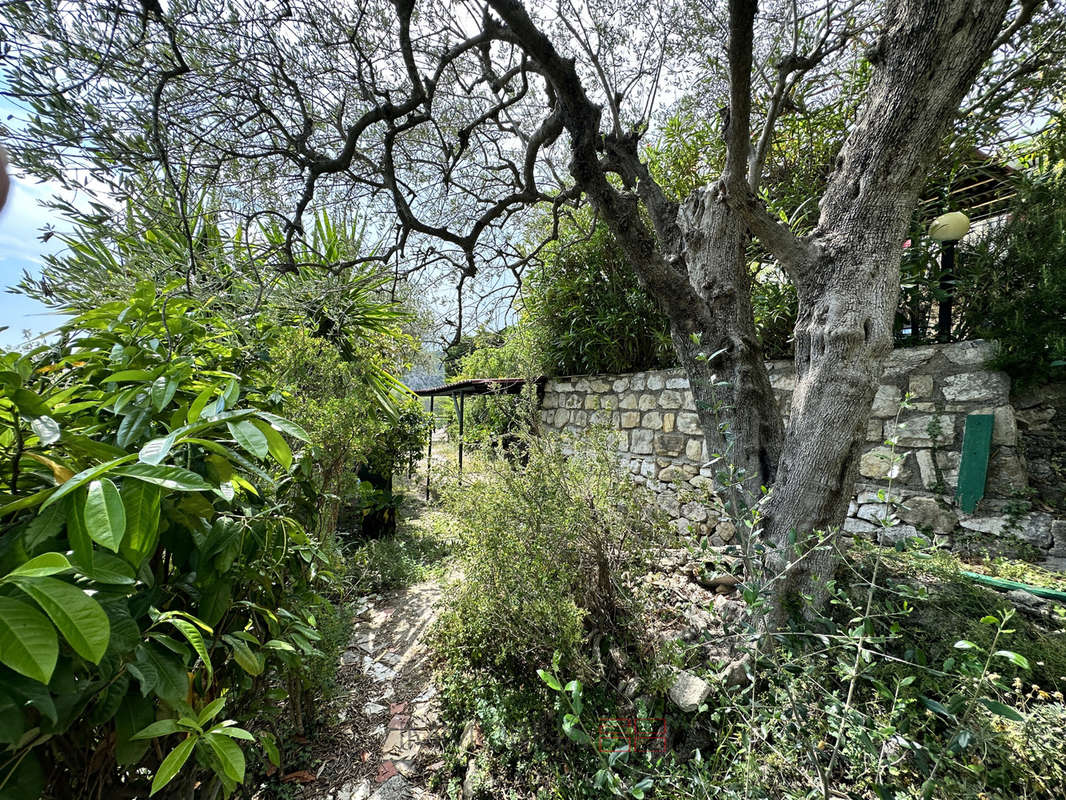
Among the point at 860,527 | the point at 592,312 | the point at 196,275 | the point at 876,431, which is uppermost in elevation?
the point at 592,312

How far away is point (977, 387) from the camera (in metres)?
2.14

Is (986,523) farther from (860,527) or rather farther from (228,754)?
(228,754)

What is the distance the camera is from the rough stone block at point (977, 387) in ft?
6.80

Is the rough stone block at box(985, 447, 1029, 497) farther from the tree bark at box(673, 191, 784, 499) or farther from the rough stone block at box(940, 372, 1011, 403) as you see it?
the tree bark at box(673, 191, 784, 499)

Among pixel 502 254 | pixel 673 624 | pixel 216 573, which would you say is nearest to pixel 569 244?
pixel 502 254

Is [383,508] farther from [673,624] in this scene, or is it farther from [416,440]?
[673,624]

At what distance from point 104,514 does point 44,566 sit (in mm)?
69

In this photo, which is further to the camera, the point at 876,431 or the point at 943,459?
the point at 876,431

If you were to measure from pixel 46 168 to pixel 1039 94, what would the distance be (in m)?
5.26

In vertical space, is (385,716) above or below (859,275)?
below

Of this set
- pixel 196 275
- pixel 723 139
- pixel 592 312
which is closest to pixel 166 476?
pixel 196 275

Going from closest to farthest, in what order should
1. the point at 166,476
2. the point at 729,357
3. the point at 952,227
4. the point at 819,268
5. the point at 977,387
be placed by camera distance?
the point at 166,476 → the point at 819,268 → the point at 729,357 → the point at 977,387 → the point at 952,227

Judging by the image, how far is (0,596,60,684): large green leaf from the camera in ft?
1.47

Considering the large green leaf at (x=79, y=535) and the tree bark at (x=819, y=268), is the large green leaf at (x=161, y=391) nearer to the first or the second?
the large green leaf at (x=79, y=535)
